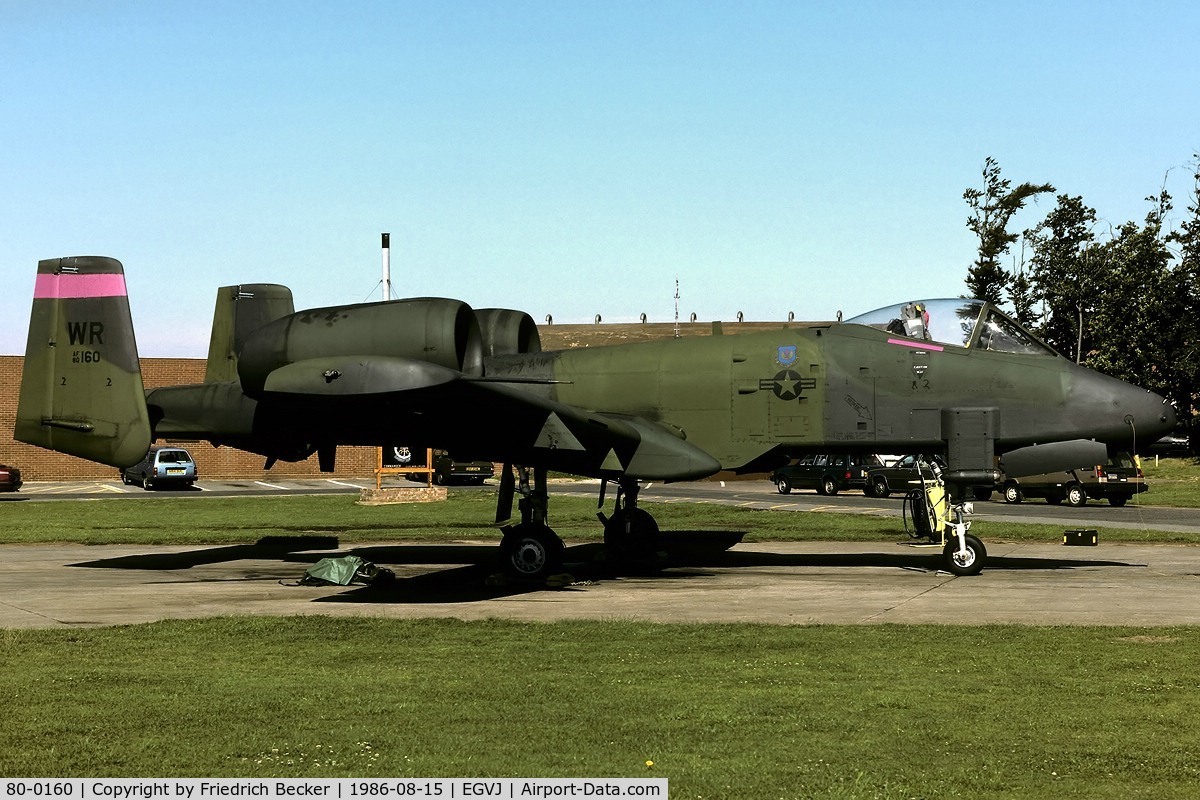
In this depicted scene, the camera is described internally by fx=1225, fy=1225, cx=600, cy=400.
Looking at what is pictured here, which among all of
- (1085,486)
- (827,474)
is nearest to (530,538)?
(1085,486)

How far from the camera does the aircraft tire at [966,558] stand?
18.4 meters

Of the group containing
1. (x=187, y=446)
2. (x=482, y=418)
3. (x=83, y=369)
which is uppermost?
(x=83, y=369)

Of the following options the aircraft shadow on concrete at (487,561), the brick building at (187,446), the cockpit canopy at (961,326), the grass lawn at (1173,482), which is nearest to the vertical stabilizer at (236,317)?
the aircraft shadow on concrete at (487,561)

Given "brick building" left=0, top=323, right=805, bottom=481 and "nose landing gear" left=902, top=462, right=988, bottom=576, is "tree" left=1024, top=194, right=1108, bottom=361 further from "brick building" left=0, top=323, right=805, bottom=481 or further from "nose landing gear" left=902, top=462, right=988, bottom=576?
"nose landing gear" left=902, top=462, right=988, bottom=576

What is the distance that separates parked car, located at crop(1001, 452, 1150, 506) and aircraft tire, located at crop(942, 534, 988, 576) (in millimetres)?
20017

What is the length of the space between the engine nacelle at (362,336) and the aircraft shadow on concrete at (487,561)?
10.6ft

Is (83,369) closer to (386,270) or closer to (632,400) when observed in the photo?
(632,400)

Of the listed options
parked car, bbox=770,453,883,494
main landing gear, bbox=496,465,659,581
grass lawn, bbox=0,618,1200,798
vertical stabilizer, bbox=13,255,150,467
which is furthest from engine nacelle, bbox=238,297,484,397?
parked car, bbox=770,453,883,494

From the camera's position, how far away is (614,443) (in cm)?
1789

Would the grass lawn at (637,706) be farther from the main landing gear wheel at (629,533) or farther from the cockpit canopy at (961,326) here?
the main landing gear wheel at (629,533)

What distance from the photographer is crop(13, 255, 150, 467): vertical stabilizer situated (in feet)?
61.8

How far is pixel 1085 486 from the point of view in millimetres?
38969

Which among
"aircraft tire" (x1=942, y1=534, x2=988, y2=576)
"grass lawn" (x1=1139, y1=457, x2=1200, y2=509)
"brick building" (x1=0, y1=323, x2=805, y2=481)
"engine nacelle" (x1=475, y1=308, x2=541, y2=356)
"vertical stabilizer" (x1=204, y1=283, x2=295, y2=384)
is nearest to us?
"aircraft tire" (x1=942, y1=534, x2=988, y2=576)

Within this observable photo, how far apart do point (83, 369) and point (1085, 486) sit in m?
31.0
